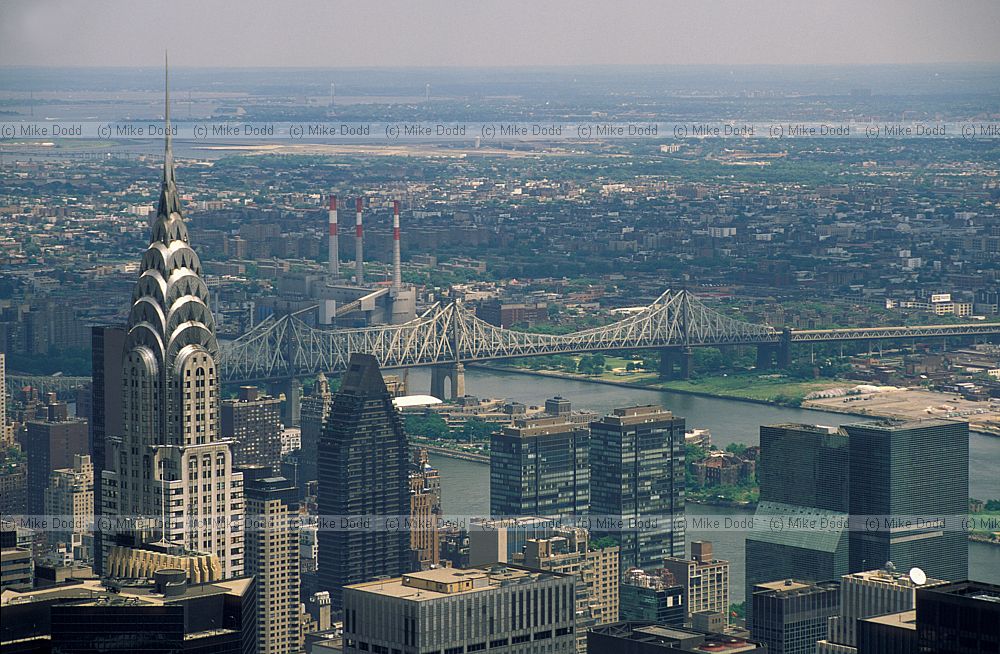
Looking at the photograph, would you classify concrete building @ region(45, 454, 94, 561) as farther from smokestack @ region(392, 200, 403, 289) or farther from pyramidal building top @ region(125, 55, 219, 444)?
smokestack @ region(392, 200, 403, 289)

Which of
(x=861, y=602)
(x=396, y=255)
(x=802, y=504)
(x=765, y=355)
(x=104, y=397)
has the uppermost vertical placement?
(x=396, y=255)

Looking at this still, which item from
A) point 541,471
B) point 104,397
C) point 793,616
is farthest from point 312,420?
point 793,616

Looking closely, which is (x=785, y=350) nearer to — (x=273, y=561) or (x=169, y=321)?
(x=273, y=561)

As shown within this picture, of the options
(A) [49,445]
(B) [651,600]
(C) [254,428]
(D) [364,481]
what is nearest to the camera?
(B) [651,600]

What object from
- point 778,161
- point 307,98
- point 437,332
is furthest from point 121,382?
point 778,161

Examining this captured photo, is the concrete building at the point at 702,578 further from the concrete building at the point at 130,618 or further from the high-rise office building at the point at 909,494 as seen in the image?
the concrete building at the point at 130,618

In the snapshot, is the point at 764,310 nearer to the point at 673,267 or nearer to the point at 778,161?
the point at 673,267
